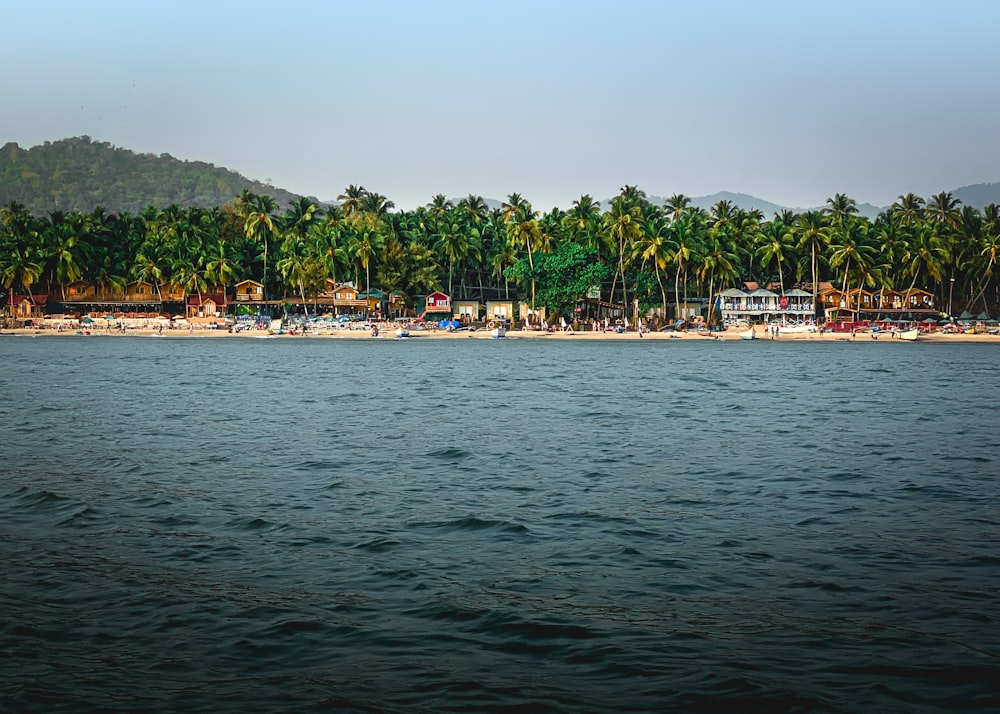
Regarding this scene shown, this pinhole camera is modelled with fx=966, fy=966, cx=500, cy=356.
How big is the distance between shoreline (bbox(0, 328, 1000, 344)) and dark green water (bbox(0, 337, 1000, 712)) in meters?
74.4

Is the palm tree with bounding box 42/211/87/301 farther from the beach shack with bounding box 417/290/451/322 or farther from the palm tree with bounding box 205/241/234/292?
the beach shack with bounding box 417/290/451/322

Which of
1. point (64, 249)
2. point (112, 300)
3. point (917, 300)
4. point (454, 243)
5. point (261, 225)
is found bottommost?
point (917, 300)

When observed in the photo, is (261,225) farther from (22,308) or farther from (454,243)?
(22,308)

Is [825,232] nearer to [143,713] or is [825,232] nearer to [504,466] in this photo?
[504,466]

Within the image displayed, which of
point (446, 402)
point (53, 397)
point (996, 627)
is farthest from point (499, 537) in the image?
point (53, 397)

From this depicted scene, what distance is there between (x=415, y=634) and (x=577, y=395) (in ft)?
105

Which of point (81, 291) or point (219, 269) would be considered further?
point (81, 291)

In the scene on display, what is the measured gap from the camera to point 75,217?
12212cm

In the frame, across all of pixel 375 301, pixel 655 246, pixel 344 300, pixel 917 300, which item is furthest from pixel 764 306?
pixel 344 300

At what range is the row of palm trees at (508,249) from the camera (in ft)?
365

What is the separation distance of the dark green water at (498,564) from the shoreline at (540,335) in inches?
2931

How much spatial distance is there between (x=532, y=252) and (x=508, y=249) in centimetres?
370

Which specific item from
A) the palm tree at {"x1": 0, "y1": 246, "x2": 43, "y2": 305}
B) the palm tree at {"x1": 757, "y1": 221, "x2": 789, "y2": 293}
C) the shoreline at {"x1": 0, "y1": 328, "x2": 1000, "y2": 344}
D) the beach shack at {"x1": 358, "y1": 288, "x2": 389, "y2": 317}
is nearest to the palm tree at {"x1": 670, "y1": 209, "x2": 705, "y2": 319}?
the palm tree at {"x1": 757, "y1": 221, "x2": 789, "y2": 293}

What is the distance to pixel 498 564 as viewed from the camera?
44.8 ft
